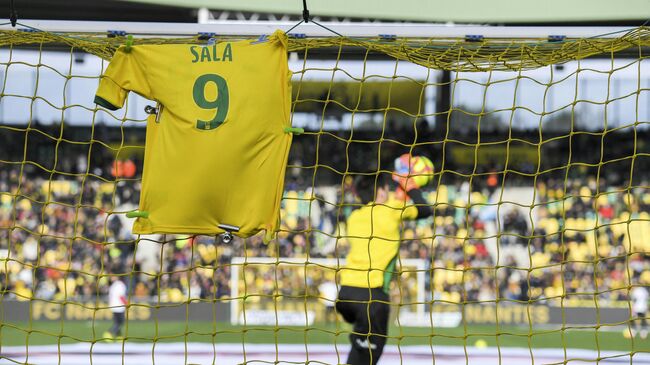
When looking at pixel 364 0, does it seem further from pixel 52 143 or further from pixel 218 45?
pixel 52 143

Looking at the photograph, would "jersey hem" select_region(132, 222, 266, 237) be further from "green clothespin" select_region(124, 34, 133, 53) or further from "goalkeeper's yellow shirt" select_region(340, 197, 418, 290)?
"goalkeeper's yellow shirt" select_region(340, 197, 418, 290)

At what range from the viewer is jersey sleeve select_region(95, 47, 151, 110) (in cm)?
436

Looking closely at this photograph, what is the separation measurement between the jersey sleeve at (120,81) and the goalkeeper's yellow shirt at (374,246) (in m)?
1.86

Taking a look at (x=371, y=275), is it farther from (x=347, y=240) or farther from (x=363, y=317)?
(x=347, y=240)

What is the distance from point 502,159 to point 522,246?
109 inches

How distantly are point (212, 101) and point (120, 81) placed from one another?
0.47 m

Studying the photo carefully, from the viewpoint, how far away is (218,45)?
448cm

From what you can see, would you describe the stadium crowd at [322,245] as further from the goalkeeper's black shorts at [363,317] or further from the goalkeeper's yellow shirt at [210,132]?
the goalkeeper's yellow shirt at [210,132]

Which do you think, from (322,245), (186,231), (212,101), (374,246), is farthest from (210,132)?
(322,245)

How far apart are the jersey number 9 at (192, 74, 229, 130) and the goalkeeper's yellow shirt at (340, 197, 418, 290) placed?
5.29 feet

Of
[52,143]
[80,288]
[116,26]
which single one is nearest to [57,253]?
[80,288]

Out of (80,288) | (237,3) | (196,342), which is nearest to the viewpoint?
(237,3)

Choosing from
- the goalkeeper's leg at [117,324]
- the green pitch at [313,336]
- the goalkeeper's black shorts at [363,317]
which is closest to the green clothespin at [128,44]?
the goalkeeper's black shorts at [363,317]

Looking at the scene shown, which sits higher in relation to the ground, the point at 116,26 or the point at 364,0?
the point at 364,0
